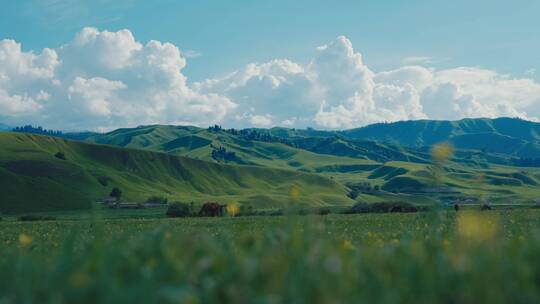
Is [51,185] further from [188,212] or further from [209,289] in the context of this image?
[209,289]

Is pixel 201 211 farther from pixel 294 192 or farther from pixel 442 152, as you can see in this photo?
pixel 442 152

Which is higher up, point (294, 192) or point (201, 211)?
point (294, 192)

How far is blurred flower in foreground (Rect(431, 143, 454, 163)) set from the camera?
218 inches

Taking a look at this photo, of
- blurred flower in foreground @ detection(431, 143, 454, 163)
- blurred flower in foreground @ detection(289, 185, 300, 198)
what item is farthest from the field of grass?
blurred flower in foreground @ detection(431, 143, 454, 163)

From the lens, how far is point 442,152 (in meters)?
5.61

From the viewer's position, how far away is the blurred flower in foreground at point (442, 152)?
5.53m

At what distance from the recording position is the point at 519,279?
4.54m

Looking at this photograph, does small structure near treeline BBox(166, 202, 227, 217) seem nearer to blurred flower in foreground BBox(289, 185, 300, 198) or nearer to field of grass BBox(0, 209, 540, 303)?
blurred flower in foreground BBox(289, 185, 300, 198)

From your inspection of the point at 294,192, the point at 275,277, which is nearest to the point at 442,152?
the point at 294,192

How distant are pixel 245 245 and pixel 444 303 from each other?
2.29 meters

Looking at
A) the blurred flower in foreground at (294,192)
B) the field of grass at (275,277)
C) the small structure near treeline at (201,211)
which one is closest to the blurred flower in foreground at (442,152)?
the field of grass at (275,277)

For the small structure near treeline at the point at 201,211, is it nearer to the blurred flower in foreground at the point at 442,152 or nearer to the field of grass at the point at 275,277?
the blurred flower in foreground at the point at 442,152

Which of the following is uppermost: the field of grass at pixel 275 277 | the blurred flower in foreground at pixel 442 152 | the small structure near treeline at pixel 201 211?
the blurred flower in foreground at pixel 442 152

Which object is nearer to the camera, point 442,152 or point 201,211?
point 442,152
